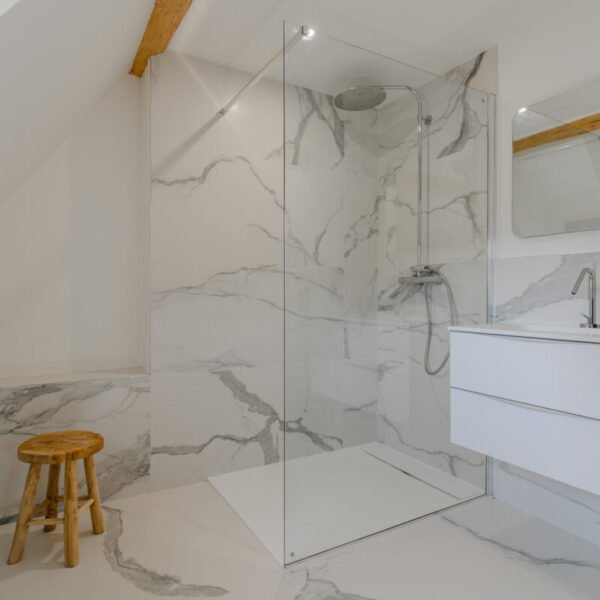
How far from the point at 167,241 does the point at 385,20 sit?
1.47 m

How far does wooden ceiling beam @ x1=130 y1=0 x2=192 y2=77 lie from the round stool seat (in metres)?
1.80

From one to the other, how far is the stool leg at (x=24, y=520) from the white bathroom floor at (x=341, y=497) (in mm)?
846

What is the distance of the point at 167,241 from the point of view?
2324mm

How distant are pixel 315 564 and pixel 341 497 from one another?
0.97 ft

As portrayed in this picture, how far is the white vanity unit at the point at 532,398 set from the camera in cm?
147

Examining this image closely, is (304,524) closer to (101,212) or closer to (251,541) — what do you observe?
(251,541)

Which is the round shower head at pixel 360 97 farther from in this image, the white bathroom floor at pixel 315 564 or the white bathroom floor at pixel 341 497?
the white bathroom floor at pixel 315 564

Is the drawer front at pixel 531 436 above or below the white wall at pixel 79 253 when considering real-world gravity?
below

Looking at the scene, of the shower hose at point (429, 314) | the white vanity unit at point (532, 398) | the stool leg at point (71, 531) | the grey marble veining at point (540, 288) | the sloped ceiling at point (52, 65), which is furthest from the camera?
the shower hose at point (429, 314)

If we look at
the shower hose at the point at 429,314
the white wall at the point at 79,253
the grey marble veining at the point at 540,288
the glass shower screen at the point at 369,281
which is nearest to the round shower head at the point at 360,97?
the glass shower screen at the point at 369,281

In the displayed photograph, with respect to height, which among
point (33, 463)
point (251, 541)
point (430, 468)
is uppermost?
point (33, 463)

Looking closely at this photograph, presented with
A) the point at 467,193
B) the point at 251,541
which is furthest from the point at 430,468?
the point at 467,193

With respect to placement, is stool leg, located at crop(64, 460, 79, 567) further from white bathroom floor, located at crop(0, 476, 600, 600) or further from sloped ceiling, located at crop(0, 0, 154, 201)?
sloped ceiling, located at crop(0, 0, 154, 201)

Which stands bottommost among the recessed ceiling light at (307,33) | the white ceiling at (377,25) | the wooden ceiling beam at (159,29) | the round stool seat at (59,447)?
the round stool seat at (59,447)
